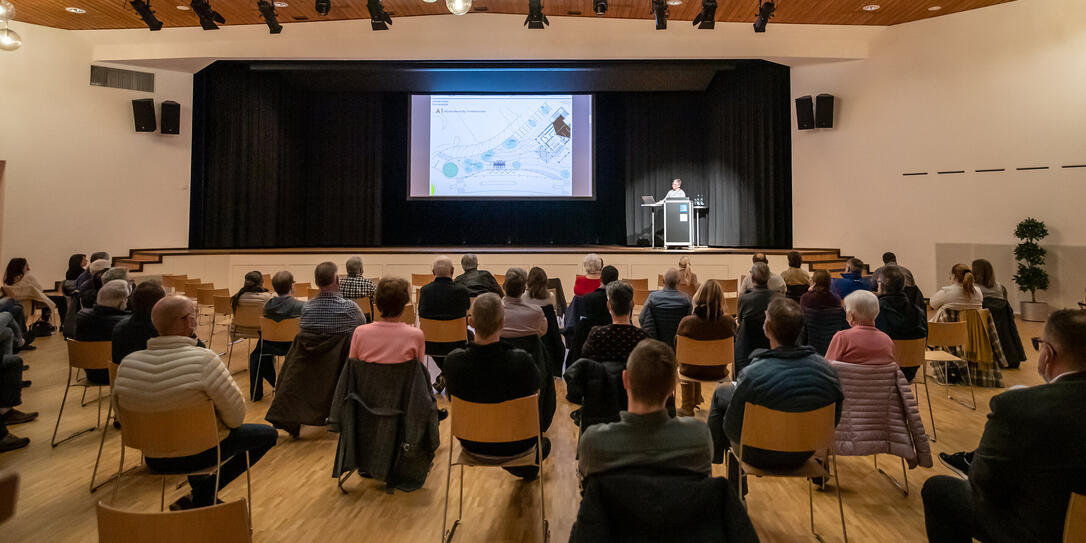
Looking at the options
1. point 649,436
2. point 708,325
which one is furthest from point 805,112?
point 649,436

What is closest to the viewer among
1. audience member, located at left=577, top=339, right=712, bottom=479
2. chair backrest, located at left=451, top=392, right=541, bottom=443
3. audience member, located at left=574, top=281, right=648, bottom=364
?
audience member, located at left=577, top=339, right=712, bottom=479

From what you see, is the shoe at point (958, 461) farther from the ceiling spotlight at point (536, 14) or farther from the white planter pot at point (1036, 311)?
the white planter pot at point (1036, 311)

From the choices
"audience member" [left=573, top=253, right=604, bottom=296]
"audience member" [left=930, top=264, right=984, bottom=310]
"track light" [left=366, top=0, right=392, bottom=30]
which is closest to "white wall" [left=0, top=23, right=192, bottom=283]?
"track light" [left=366, top=0, right=392, bottom=30]

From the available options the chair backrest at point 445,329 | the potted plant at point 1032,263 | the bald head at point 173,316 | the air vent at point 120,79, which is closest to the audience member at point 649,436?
the bald head at point 173,316

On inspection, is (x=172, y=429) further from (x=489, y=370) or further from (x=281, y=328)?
(x=281, y=328)

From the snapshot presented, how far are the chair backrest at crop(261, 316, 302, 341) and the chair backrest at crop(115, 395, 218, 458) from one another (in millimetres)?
1991

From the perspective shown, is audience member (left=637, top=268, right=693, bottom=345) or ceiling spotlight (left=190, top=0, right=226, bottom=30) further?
ceiling spotlight (left=190, top=0, right=226, bottom=30)

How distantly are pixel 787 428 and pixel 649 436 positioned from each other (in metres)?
1.10

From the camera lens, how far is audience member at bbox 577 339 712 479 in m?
1.54

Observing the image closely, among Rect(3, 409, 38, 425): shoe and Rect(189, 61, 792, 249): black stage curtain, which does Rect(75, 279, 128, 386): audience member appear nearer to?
Rect(3, 409, 38, 425): shoe

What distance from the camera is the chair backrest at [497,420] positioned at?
2.51 meters

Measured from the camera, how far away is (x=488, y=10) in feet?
34.9

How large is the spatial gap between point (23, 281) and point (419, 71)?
23.6 ft

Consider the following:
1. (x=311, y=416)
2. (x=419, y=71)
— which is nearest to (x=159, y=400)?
(x=311, y=416)
